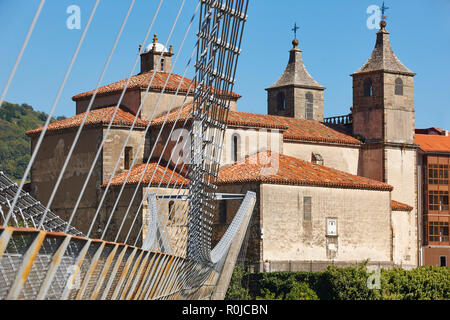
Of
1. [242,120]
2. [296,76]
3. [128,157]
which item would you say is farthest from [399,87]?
[128,157]

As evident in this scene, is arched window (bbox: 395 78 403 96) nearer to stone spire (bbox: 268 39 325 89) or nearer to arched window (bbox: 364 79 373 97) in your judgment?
arched window (bbox: 364 79 373 97)

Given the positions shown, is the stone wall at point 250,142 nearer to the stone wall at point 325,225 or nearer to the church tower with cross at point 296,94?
the stone wall at point 325,225

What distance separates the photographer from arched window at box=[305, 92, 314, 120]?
67.1m

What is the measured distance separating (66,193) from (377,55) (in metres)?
23.8

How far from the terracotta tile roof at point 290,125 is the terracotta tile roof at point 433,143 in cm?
782

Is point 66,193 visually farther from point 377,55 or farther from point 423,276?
point 377,55

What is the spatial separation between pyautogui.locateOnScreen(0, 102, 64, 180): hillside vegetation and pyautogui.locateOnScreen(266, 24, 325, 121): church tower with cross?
19133 millimetres

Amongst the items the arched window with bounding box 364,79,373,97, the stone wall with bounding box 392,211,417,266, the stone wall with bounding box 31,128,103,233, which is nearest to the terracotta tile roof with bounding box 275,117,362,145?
the arched window with bounding box 364,79,373,97

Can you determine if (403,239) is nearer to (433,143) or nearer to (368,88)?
(368,88)

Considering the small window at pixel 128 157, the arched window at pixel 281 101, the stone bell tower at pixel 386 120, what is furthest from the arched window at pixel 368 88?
the small window at pixel 128 157

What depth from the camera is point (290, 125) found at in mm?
55594

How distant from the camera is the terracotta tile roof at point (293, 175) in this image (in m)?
45.0

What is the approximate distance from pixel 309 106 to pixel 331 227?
22.4 metres
